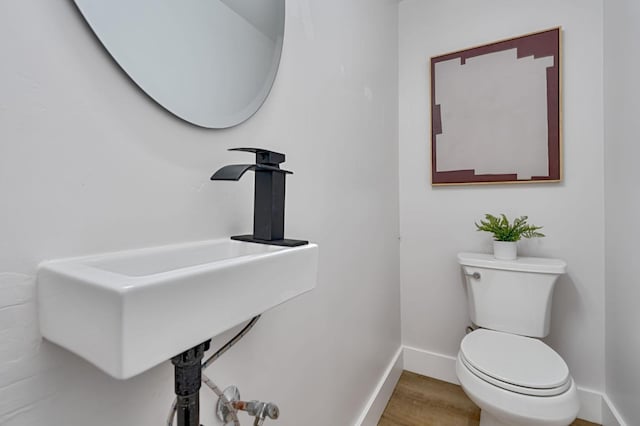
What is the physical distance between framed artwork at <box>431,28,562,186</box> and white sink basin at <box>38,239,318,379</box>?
5.32ft

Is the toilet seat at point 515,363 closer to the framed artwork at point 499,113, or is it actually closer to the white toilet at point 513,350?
the white toilet at point 513,350

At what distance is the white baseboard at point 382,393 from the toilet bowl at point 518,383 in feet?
1.49

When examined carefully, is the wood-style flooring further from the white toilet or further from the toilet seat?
the toilet seat

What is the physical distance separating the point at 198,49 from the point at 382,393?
1.70 m

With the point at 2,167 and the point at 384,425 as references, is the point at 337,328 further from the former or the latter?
the point at 2,167

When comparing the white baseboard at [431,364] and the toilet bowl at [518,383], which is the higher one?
the toilet bowl at [518,383]

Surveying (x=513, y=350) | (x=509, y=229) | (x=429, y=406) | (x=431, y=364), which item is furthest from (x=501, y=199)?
(x=429, y=406)

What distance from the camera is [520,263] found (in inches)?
57.6

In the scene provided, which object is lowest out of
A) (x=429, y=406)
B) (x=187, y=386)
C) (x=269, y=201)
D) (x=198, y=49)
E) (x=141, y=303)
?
(x=429, y=406)

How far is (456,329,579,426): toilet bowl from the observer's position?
100 cm

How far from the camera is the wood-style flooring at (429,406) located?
148 cm

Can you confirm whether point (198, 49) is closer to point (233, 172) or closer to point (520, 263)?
point (233, 172)

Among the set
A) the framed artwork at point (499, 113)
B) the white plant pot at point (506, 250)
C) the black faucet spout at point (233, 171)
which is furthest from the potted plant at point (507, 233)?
the black faucet spout at point (233, 171)

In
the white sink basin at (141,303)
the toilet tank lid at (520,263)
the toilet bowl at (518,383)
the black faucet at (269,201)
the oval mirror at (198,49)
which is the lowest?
the toilet bowl at (518,383)
